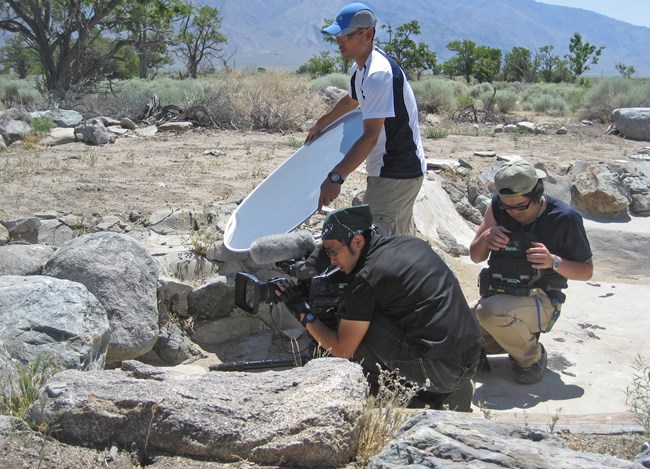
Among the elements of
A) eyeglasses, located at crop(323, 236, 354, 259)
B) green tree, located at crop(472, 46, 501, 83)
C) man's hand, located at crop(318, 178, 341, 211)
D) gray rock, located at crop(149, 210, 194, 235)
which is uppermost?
green tree, located at crop(472, 46, 501, 83)

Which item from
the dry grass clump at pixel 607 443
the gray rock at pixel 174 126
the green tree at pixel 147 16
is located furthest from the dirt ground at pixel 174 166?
the green tree at pixel 147 16

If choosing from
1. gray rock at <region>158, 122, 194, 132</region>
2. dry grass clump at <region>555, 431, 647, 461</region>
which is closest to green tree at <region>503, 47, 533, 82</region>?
gray rock at <region>158, 122, 194, 132</region>

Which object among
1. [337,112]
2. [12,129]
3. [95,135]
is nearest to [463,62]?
[95,135]

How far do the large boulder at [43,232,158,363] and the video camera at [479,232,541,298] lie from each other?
2070 mm

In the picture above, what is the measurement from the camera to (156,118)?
12.1 metres

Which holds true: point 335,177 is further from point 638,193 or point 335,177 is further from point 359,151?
point 638,193

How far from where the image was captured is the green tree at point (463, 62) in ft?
127

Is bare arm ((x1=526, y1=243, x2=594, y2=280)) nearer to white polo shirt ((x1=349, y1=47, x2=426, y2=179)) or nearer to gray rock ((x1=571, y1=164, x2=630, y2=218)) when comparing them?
white polo shirt ((x1=349, y1=47, x2=426, y2=179))

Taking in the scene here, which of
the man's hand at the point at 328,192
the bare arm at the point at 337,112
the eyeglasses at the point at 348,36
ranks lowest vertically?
the man's hand at the point at 328,192

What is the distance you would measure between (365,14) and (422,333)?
1823 millimetres

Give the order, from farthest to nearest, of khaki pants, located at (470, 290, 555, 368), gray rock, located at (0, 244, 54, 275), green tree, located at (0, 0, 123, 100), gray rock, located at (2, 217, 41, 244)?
green tree, located at (0, 0, 123, 100)
gray rock, located at (2, 217, 41, 244)
gray rock, located at (0, 244, 54, 275)
khaki pants, located at (470, 290, 555, 368)

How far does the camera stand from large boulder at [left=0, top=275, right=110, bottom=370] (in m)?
3.70

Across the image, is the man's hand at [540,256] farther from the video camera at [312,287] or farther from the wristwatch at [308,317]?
the wristwatch at [308,317]

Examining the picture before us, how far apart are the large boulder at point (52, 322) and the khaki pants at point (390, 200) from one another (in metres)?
1.71
